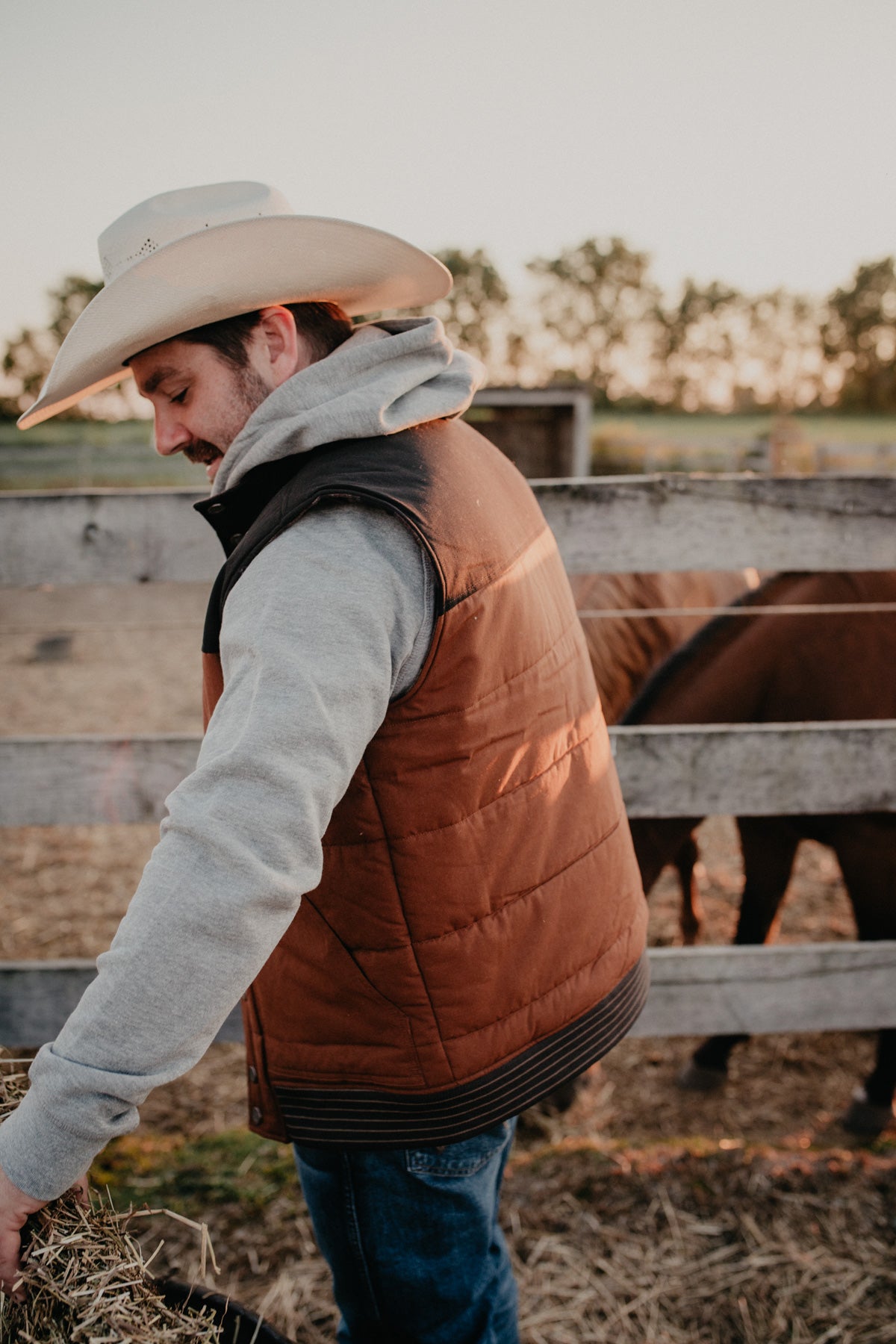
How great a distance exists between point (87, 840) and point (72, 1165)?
3.90 meters

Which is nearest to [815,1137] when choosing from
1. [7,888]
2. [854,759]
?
[854,759]

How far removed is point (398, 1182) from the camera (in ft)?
4.25

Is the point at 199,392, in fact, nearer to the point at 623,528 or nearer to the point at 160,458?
the point at 623,528

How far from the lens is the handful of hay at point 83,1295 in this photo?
3.39 feet

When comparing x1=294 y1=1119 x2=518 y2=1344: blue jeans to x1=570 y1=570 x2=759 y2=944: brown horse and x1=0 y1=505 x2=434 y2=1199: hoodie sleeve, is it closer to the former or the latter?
x1=0 y1=505 x2=434 y2=1199: hoodie sleeve

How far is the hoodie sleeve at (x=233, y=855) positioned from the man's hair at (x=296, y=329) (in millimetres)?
459

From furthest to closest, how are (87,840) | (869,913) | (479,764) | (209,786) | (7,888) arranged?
1. (87,840)
2. (7,888)
3. (869,913)
4. (479,764)
5. (209,786)

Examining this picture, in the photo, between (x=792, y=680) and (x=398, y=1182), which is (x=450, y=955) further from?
(x=792, y=680)

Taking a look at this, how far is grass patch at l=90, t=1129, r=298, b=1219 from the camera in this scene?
229 cm

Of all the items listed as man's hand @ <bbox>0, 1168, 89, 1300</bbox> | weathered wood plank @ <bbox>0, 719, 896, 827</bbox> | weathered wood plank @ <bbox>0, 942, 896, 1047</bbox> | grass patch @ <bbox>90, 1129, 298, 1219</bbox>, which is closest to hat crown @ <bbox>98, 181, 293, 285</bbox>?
weathered wood plank @ <bbox>0, 719, 896, 827</bbox>

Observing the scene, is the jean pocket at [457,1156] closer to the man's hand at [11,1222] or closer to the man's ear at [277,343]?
the man's hand at [11,1222]

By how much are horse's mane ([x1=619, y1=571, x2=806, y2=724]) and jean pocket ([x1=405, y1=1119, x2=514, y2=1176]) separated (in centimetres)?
155

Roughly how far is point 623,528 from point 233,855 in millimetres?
1351

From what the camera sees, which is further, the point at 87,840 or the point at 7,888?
the point at 87,840
